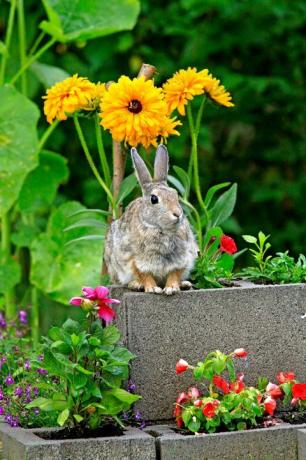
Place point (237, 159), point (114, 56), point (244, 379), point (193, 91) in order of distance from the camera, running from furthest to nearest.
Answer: point (237, 159)
point (114, 56)
point (193, 91)
point (244, 379)

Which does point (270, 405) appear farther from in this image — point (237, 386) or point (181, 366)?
point (181, 366)

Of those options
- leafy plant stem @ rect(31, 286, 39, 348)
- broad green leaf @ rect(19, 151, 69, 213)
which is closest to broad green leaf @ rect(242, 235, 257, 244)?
Answer: leafy plant stem @ rect(31, 286, 39, 348)

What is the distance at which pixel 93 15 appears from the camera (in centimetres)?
665

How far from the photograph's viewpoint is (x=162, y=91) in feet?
15.2

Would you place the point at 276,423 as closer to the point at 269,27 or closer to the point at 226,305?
the point at 226,305

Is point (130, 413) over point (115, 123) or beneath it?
beneath

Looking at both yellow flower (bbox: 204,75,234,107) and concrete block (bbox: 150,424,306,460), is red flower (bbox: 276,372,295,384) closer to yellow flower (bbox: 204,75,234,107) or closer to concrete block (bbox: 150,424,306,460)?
concrete block (bbox: 150,424,306,460)

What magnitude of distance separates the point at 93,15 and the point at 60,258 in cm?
139

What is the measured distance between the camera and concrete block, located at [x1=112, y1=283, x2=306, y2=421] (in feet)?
13.6

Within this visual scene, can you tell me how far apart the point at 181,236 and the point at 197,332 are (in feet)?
1.14

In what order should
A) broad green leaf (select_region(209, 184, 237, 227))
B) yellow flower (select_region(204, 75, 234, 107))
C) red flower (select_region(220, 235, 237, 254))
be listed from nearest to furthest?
red flower (select_region(220, 235, 237, 254)) → yellow flower (select_region(204, 75, 234, 107)) → broad green leaf (select_region(209, 184, 237, 227))

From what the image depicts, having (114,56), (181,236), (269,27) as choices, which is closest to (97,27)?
(114,56)

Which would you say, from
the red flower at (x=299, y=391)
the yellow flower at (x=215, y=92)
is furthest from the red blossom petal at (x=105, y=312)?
the yellow flower at (x=215, y=92)

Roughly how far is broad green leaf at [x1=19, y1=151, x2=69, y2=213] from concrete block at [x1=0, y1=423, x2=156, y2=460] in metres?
2.94
